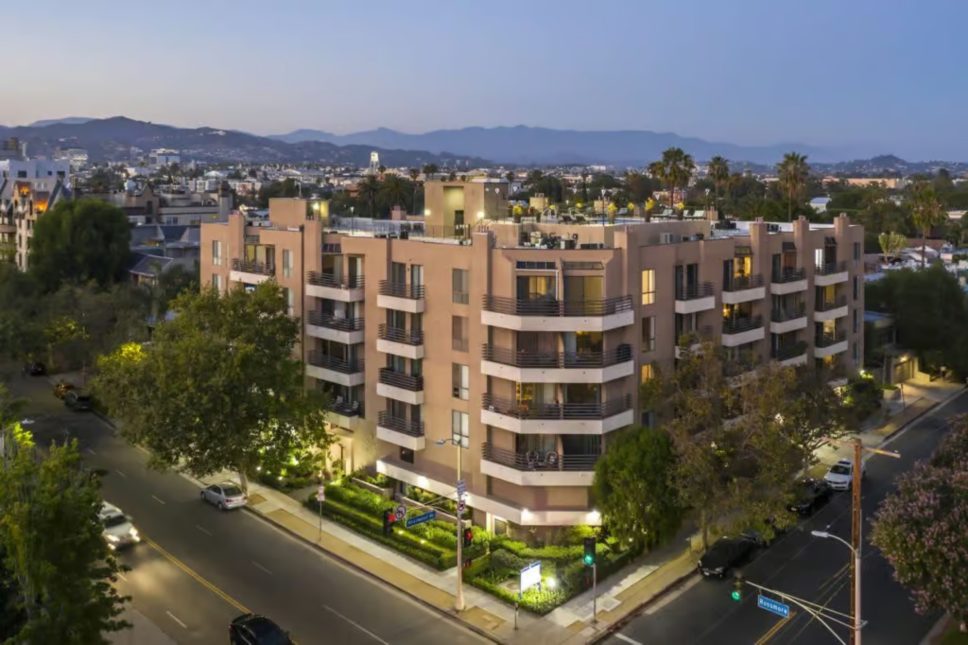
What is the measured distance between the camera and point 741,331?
172 ft

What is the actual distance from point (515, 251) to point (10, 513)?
82.8 feet

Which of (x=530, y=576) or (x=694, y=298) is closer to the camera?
(x=530, y=576)

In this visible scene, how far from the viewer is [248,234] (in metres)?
60.1

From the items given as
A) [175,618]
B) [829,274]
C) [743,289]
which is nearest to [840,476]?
[743,289]

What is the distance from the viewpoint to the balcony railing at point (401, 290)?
157ft

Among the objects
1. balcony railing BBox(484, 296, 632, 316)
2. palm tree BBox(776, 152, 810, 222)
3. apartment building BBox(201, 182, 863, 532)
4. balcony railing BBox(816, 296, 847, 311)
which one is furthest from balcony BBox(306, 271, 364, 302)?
palm tree BBox(776, 152, 810, 222)

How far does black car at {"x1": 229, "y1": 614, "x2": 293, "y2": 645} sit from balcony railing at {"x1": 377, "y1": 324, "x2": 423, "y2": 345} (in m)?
18.1

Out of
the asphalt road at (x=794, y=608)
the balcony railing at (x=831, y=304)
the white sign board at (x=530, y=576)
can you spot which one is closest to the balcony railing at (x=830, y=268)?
the balcony railing at (x=831, y=304)

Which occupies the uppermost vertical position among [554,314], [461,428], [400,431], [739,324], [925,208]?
[925,208]

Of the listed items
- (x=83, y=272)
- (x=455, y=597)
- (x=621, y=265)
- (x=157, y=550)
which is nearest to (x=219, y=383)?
(x=157, y=550)

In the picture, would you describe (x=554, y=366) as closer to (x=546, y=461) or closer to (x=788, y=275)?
(x=546, y=461)

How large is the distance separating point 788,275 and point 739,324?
7869mm

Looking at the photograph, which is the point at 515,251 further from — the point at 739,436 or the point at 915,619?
the point at 915,619

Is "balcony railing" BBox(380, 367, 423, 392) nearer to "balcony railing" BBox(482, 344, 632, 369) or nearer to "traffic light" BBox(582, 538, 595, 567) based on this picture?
"balcony railing" BBox(482, 344, 632, 369)
